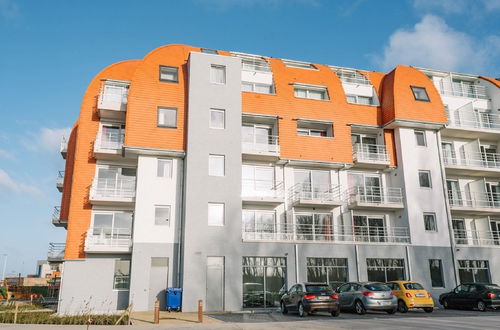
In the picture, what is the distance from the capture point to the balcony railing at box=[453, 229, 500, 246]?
29328 mm

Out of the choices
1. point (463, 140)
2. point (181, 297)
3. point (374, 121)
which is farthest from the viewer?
point (463, 140)

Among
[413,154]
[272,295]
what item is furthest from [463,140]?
[272,295]

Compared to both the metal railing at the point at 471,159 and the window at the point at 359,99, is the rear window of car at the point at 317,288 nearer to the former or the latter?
the window at the point at 359,99

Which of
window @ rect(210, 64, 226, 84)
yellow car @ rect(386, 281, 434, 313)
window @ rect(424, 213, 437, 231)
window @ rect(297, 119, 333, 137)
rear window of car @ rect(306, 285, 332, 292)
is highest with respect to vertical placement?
Answer: window @ rect(210, 64, 226, 84)

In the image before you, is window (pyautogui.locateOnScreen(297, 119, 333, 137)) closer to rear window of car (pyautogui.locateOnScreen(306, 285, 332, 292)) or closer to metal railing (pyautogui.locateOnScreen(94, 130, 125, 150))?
metal railing (pyautogui.locateOnScreen(94, 130, 125, 150))

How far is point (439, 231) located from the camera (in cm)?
2739

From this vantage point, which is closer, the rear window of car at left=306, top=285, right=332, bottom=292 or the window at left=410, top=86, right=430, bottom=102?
the rear window of car at left=306, top=285, right=332, bottom=292

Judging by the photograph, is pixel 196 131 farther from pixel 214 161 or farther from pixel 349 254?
pixel 349 254

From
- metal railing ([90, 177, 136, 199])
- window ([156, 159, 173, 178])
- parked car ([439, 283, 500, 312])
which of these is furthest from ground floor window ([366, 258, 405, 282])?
metal railing ([90, 177, 136, 199])

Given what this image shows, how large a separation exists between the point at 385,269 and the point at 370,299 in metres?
8.21

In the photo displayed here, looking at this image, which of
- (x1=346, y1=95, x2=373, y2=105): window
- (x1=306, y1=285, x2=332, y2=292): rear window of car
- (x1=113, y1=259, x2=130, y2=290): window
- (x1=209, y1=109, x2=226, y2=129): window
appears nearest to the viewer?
(x1=306, y1=285, x2=332, y2=292): rear window of car

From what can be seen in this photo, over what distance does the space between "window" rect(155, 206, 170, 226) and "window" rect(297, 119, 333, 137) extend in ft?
34.4

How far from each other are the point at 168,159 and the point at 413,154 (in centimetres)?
1624

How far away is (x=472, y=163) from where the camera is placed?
3102 centimetres
